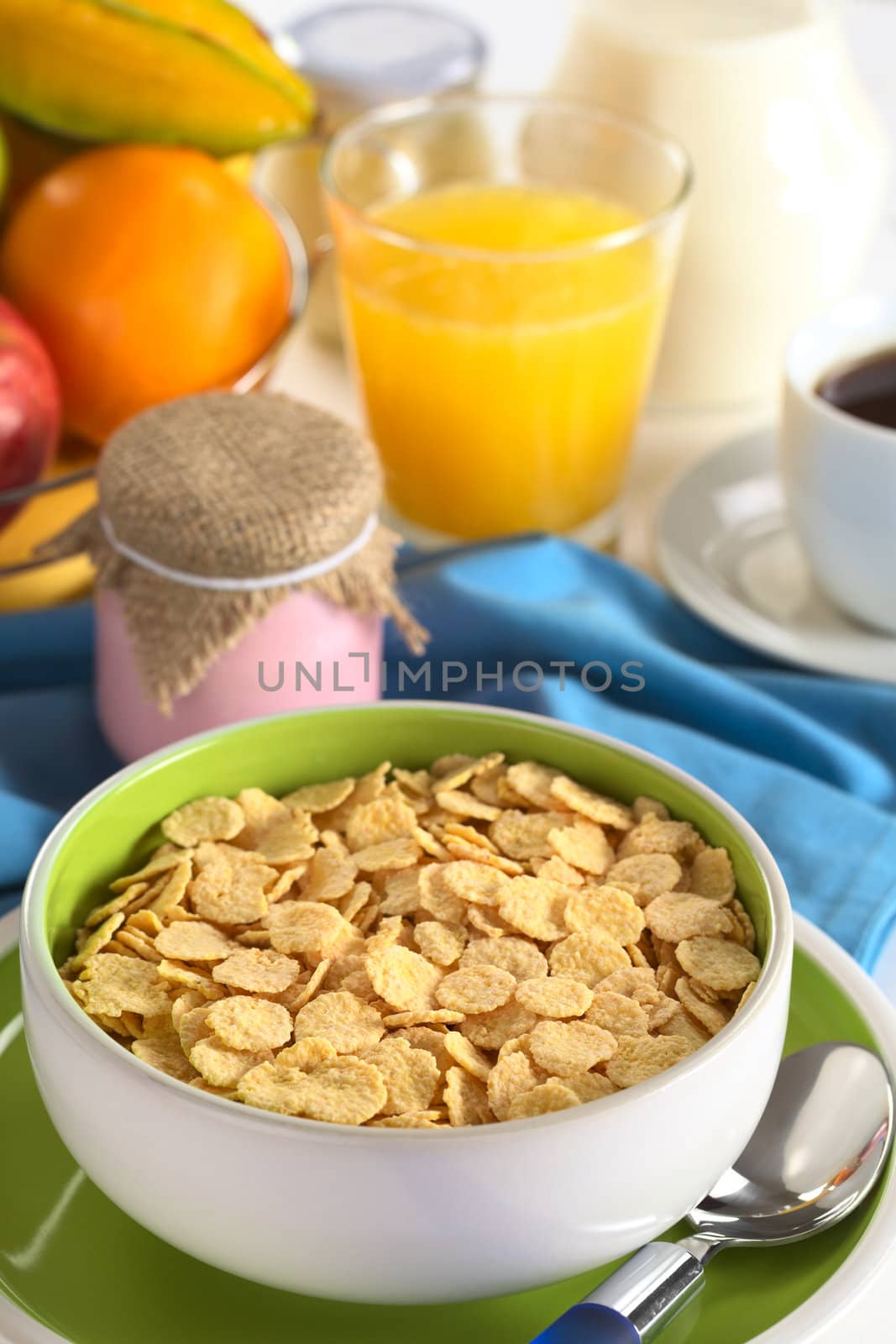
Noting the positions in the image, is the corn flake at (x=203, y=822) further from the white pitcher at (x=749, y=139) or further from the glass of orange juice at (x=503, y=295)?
the white pitcher at (x=749, y=139)

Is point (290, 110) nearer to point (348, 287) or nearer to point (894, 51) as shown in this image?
point (348, 287)

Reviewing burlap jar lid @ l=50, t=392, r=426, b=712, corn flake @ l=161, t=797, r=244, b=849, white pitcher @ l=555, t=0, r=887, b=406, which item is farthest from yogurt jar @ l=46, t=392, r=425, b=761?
white pitcher @ l=555, t=0, r=887, b=406

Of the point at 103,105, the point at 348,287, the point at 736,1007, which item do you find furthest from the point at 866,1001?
the point at 103,105

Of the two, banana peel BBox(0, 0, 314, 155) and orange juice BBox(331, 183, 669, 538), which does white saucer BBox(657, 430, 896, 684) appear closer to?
orange juice BBox(331, 183, 669, 538)

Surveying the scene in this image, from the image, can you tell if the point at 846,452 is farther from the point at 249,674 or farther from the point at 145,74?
the point at 145,74

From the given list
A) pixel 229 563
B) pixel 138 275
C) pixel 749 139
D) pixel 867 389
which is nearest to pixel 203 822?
pixel 229 563
